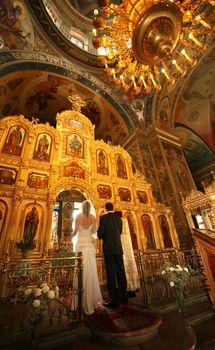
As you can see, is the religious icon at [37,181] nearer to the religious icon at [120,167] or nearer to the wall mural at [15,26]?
the religious icon at [120,167]

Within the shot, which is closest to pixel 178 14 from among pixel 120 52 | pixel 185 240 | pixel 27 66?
pixel 120 52

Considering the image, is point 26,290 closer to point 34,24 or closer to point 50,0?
point 34,24

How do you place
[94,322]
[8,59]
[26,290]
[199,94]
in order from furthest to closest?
[199,94] → [8,59] → [94,322] → [26,290]

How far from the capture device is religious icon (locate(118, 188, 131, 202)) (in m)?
9.29

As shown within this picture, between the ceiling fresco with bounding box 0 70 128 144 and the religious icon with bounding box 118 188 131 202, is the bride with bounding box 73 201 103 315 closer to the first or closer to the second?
the religious icon with bounding box 118 188 131 202

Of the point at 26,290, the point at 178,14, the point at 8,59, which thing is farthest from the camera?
the point at 8,59

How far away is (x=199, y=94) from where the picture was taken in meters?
15.4

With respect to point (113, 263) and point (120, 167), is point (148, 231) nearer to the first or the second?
point (120, 167)

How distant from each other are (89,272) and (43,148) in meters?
6.45

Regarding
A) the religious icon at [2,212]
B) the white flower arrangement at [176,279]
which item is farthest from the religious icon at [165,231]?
the religious icon at [2,212]

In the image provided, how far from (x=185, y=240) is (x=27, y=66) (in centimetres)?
1435

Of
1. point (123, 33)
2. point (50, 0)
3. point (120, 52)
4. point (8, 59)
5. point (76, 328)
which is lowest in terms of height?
point (76, 328)

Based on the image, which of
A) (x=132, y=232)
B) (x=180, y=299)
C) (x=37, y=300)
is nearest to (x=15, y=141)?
(x=132, y=232)

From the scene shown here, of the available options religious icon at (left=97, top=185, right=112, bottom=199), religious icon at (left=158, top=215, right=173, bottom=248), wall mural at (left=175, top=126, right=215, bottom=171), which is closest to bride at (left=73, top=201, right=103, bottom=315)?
religious icon at (left=97, top=185, right=112, bottom=199)
